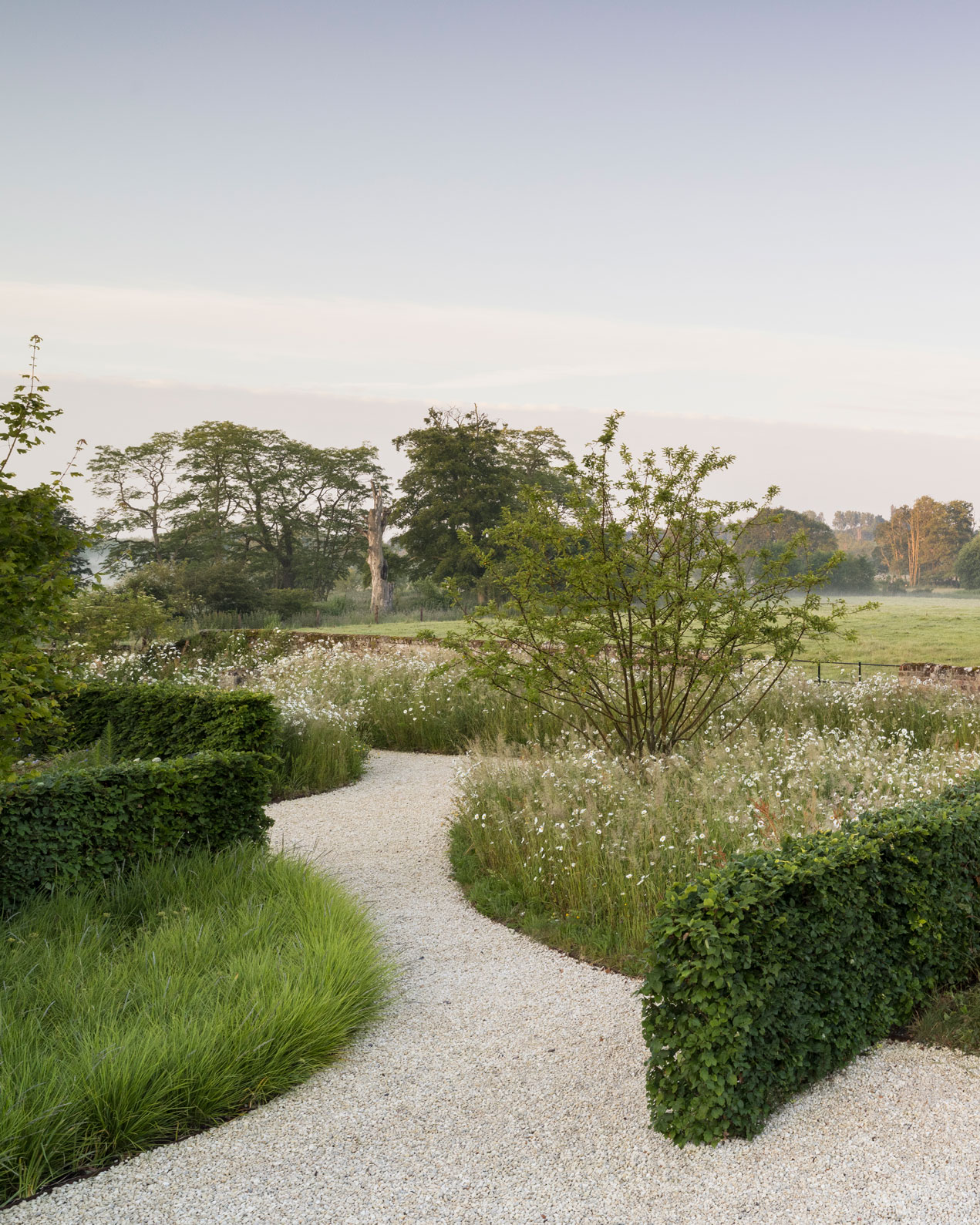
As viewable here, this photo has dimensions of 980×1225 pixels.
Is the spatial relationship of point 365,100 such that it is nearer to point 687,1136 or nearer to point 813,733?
point 813,733

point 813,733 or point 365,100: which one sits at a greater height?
point 365,100

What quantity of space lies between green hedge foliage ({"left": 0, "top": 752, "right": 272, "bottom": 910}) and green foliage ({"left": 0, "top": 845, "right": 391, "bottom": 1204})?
0.63ft

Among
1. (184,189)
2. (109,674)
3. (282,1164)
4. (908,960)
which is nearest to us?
(282,1164)

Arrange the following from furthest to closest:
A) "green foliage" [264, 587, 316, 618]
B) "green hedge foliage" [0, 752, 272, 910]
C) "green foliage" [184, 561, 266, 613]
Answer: "green foliage" [264, 587, 316, 618] < "green foliage" [184, 561, 266, 613] < "green hedge foliage" [0, 752, 272, 910]

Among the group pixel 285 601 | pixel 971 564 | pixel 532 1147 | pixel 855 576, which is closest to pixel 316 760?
pixel 532 1147

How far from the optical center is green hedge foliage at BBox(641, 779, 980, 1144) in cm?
294

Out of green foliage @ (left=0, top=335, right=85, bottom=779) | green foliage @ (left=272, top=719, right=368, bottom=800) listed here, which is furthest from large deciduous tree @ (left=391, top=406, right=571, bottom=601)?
green foliage @ (left=0, top=335, right=85, bottom=779)

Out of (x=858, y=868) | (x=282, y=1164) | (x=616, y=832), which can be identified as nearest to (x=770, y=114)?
(x=616, y=832)

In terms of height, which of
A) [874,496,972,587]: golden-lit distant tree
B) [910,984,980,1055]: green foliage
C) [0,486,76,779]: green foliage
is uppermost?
[874,496,972,587]: golden-lit distant tree

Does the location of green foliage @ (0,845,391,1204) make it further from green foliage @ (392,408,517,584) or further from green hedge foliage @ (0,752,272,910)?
green foliage @ (392,408,517,584)

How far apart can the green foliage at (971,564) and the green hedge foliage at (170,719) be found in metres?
47.8

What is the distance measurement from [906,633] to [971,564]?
28116mm

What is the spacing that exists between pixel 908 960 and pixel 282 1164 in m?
2.92

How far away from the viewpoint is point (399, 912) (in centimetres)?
557
